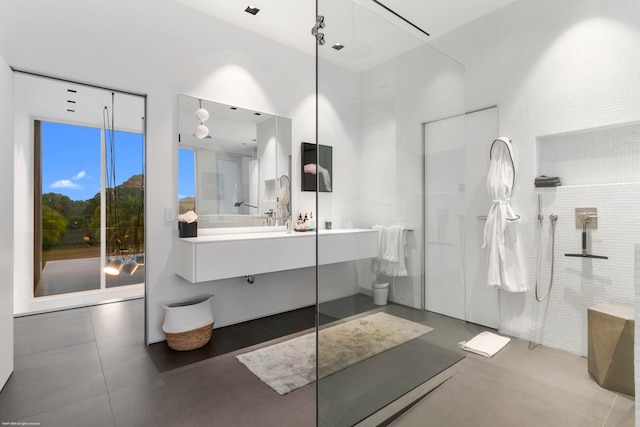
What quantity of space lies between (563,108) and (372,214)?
1.38 m

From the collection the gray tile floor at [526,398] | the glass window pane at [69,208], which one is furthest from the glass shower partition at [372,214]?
the glass window pane at [69,208]

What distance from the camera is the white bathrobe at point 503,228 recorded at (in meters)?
2.32

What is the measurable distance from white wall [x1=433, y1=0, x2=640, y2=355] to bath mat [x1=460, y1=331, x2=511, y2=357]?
0.10 metres

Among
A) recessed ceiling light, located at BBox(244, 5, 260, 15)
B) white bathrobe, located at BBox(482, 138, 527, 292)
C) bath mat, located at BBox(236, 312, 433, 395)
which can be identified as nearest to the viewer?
bath mat, located at BBox(236, 312, 433, 395)

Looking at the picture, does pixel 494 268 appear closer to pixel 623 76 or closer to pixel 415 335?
pixel 415 335

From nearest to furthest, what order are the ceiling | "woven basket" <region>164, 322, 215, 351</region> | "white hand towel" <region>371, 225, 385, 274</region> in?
the ceiling
"white hand towel" <region>371, 225, 385, 274</region>
"woven basket" <region>164, 322, 215, 351</region>

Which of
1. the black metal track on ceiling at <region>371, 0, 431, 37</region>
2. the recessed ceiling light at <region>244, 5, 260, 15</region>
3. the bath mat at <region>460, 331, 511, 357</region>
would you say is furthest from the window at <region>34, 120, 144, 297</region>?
the bath mat at <region>460, 331, 511, 357</region>

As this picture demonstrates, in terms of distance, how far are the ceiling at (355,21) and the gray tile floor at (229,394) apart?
1.86 meters

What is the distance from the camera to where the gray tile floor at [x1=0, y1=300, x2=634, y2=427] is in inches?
65.3

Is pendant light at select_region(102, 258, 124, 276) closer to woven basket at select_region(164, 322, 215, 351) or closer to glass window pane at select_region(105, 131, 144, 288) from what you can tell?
glass window pane at select_region(105, 131, 144, 288)

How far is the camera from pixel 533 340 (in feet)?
7.30

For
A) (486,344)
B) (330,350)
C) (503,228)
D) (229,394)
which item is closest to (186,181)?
(229,394)

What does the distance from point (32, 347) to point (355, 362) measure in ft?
7.96

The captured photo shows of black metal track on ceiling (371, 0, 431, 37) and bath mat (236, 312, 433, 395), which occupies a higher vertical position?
black metal track on ceiling (371, 0, 431, 37)
